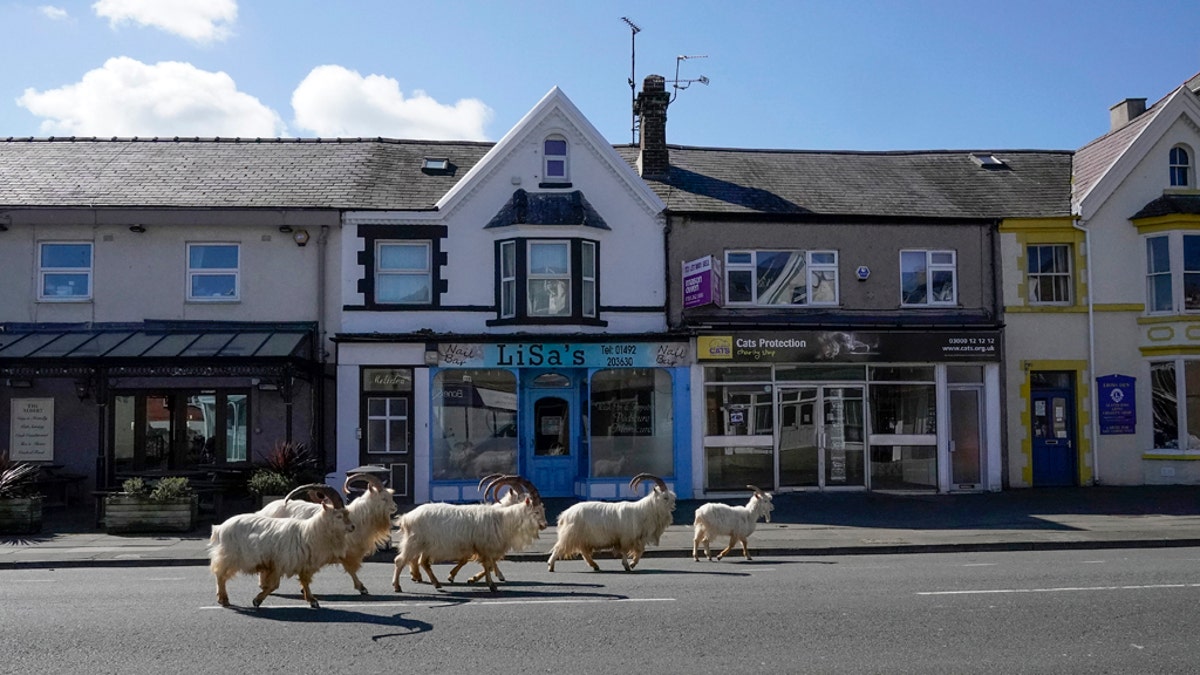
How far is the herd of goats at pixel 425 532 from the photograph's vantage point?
31.1ft

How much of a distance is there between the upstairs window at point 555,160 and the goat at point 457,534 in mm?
11212

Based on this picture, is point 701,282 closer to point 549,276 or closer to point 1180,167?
point 549,276

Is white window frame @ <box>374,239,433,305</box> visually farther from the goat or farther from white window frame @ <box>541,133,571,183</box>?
the goat

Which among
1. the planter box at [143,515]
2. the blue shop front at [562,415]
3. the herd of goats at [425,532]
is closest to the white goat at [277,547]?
the herd of goats at [425,532]

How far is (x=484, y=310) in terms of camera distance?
2033 cm

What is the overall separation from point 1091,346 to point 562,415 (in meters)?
11.7

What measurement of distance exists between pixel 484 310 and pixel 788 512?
7.29 metres

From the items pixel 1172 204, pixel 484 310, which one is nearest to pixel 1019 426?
pixel 1172 204

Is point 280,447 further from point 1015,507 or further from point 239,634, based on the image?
point 1015,507

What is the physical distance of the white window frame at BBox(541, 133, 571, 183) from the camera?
20.9 meters

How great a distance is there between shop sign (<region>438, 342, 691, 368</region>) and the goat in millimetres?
9029

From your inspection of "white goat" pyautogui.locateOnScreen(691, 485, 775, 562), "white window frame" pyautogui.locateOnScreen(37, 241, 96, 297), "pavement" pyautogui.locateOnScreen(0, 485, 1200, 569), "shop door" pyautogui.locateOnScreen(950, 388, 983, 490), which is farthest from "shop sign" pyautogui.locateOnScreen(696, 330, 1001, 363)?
"white window frame" pyautogui.locateOnScreen(37, 241, 96, 297)

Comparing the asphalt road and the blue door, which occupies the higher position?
the blue door

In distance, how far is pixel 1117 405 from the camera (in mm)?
21406
